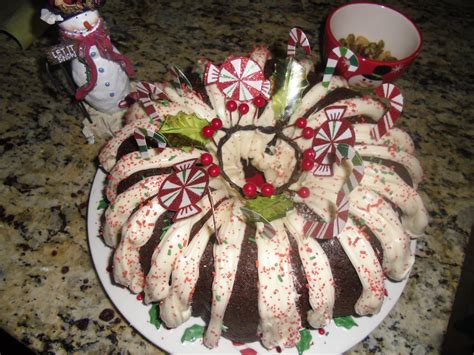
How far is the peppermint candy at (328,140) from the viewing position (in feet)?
3.42

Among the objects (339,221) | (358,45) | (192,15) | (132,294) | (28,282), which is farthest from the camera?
(192,15)

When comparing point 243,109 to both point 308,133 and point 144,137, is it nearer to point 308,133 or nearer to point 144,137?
point 308,133

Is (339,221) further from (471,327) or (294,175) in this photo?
(471,327)

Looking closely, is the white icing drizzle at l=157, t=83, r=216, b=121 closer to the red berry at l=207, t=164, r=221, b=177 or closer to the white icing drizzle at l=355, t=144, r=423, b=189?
the red berry at l=207, t=164, r=221, b=177

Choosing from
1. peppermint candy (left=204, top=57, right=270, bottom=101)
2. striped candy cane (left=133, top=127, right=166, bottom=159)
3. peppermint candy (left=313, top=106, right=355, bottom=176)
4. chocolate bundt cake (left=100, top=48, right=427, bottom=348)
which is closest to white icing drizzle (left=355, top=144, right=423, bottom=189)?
chocolate bundt cake (left=100, top=48, right=427, bottom=348)

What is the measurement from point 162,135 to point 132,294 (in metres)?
0.49

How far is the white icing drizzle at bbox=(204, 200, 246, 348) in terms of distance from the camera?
100 cm

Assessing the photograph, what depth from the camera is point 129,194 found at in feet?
3.64

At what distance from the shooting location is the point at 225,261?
1.00m

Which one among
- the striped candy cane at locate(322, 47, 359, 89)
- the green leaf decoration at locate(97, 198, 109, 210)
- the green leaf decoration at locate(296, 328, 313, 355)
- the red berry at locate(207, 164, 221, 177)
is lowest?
the green leaf decoration at locate(296, 328, 313, 355)

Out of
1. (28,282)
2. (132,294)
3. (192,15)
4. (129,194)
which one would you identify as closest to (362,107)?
(129,194)

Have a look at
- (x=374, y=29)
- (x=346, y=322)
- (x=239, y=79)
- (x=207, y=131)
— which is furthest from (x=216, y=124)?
(x=374, y=29)

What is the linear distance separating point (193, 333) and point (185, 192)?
0.44m

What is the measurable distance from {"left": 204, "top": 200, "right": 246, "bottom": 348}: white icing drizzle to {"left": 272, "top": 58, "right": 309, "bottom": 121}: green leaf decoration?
1.27 ft
